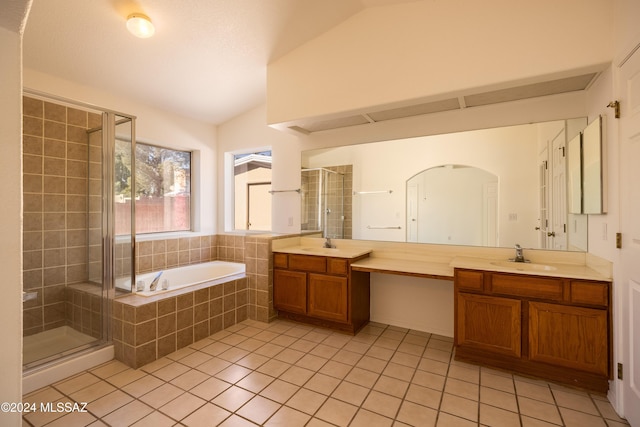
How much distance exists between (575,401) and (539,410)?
0.31m

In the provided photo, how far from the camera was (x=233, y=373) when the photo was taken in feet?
7.37

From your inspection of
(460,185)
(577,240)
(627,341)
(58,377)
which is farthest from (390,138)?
(58,377)

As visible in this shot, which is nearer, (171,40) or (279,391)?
(279,391)

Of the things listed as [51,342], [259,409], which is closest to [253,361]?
[259,409]

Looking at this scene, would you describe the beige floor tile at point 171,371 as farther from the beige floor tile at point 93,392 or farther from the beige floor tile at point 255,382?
the beige floor tile at point 255,382

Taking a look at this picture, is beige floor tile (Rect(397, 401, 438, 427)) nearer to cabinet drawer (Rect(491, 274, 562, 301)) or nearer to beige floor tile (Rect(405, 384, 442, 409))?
beige floor tile (Rect(405, 384, 442, 409))

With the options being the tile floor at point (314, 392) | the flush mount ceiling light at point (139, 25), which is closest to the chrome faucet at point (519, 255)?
the tile floor at point (314, 392)

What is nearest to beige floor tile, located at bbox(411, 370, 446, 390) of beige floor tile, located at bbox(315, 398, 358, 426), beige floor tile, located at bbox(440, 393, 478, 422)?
beige floor tile, located at bbox(440, 393, 478, 422)

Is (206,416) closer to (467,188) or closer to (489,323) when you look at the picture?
(489,323)

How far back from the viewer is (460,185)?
280cm

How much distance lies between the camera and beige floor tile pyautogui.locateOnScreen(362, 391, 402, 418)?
1.81 metres

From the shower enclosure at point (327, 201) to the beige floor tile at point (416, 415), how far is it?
1863mm

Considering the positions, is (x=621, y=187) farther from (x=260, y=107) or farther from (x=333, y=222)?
(x=260, y=107)

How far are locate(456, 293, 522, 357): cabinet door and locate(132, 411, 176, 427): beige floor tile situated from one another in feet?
6.98
